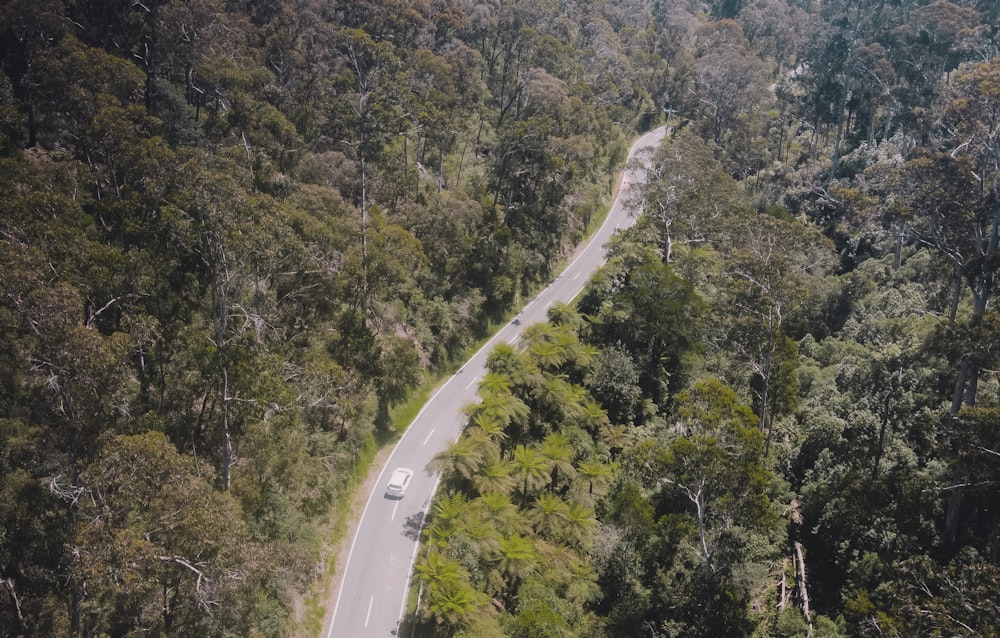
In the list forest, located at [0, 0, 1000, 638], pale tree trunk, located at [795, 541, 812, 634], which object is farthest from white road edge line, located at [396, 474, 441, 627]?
pale tree trunk, located at [795, 541, 812, 634]

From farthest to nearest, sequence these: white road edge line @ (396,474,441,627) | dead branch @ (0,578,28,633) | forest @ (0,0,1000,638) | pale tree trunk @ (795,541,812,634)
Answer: white road edge line @ (396,474,441,627) → pale tree trunk @ (795,541,812,634) → forest @ (0,0,1000,638) → dead branch @ (0,578,28,633)

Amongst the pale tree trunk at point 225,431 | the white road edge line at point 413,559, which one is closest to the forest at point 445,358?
the pale tree trunk at point 225,431

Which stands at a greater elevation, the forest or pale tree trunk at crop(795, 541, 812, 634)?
the forest

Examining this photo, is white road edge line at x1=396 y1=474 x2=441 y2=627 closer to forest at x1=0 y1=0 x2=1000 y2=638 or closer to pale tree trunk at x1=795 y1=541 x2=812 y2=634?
forest at x1=0 y1=0 x2=1000 y2=638

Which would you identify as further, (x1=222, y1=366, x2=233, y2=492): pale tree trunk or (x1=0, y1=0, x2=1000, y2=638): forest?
(x1=222, y1=366, x2=233, y2=492): pale tree trunk

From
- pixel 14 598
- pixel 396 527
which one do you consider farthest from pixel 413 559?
pixel 14 598

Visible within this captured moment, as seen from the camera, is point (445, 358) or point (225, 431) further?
point (445, 358)

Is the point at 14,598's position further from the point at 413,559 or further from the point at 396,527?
the point at 396,527
